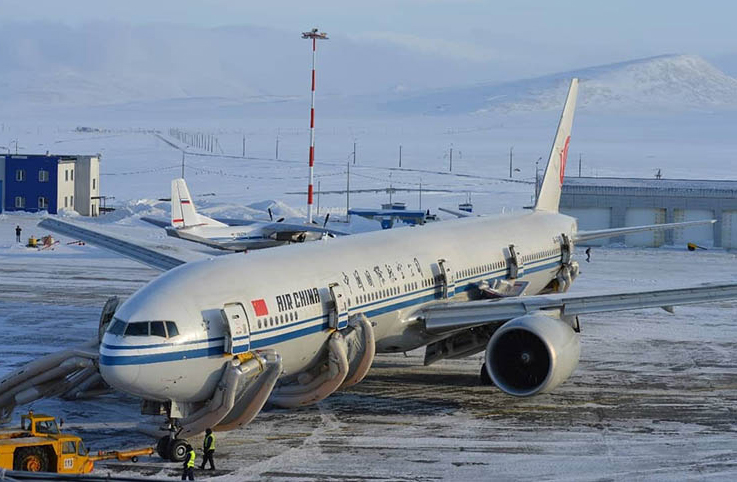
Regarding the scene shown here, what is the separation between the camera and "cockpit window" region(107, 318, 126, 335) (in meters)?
24.0

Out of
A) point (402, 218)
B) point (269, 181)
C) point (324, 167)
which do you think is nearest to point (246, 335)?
point (402, 218)

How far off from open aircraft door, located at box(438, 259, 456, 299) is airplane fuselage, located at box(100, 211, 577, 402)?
44mm

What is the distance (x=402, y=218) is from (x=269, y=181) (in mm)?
64486

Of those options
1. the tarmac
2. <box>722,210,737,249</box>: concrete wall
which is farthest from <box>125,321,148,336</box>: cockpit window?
<box>722,210,737,249</box>: concrete wall

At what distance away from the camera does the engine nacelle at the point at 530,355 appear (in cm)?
2875

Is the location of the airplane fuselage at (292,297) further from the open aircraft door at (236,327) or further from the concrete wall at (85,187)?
the concrete wall at (85,187)

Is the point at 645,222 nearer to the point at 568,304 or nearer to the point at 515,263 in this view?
the point at 515,263

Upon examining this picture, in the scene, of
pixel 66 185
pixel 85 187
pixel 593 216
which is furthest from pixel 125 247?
pixel 85 187

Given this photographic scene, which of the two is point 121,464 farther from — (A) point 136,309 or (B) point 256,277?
(B) point 256,277

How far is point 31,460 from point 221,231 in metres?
41.5

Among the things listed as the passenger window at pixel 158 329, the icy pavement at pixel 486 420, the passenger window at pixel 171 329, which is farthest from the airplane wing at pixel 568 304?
the passenger window at pixel 158 329

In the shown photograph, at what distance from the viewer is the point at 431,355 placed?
108 feet

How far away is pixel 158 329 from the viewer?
2384cm

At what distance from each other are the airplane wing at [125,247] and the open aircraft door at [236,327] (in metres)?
12.9
